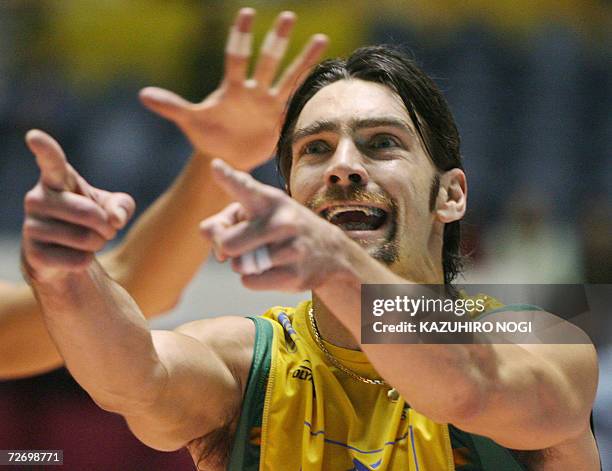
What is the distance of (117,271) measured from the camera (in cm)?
303

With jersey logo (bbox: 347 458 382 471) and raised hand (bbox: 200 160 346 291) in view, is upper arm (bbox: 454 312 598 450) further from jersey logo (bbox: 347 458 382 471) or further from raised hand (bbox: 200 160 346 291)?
raised hand (bbox: 200 160 346 291)

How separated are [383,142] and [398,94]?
0.87 feet

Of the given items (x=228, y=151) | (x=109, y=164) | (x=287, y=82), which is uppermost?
(x=287, y=82)

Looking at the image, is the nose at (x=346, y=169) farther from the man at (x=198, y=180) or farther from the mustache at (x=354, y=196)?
the man at (x=198, y=180)

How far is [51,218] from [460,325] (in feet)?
3.31

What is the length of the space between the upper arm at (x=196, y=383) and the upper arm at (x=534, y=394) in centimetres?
71

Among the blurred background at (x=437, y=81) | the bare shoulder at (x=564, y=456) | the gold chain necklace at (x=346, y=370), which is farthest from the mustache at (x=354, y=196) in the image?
the blurred background at (x=437, y=81)

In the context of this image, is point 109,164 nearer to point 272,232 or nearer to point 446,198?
point 446,198

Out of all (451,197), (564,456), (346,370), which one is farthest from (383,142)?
(564,456)

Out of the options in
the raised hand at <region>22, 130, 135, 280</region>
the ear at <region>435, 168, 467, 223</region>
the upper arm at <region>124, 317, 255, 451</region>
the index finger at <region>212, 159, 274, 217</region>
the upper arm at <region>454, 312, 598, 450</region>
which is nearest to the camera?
the index finger at <region>212, 159, 274, 217</region>

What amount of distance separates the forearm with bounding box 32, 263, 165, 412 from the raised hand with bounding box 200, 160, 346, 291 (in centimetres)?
46

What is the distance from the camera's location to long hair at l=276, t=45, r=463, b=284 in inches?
122

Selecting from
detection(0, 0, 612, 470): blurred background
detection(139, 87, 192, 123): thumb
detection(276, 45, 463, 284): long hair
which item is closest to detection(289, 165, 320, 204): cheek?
detection(276, 45, 463, 284): long hair

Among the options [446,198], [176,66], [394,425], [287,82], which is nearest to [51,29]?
[176,66]
